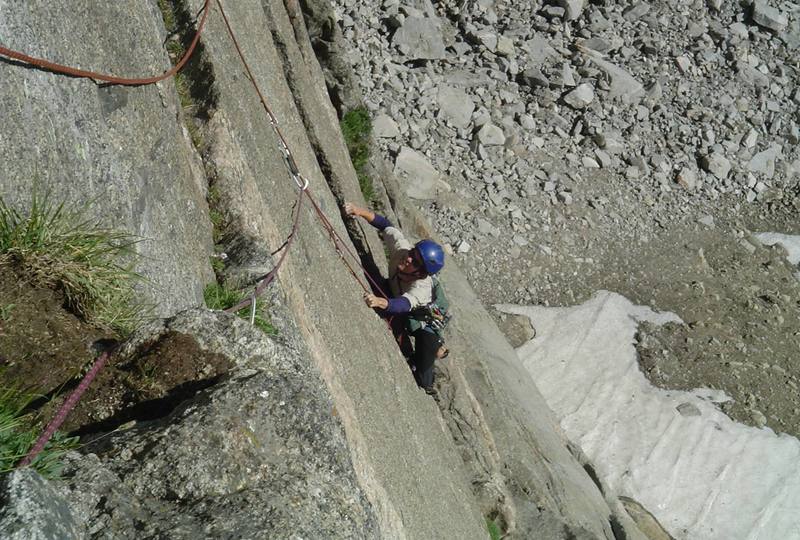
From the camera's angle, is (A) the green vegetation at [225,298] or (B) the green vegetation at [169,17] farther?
(B) the green vegetation at [169,17]

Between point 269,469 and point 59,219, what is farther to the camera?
point 59,219

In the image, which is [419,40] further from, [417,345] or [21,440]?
[21,440]

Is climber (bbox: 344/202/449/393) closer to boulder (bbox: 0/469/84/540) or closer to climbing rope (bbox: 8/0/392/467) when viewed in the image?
climbing rope (bbox: 8/0/392/467)

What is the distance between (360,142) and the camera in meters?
13.9

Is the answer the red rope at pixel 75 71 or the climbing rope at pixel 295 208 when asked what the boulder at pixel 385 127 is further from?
the red rope at pixel 75 71

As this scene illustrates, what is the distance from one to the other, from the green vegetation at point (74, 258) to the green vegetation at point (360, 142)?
896cm

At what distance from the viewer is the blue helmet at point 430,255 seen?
9.81m

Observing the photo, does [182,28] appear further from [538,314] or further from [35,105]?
[538,314]

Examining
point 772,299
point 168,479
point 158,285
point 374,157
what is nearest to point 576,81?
point 772,299

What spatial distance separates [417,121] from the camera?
24.8 m

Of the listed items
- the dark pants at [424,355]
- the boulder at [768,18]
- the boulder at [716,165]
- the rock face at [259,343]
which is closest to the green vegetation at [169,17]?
the rock face at [259,343]

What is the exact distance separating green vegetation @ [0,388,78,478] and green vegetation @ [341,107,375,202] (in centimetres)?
1010

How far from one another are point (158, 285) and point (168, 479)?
215cm

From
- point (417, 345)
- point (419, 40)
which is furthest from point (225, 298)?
point (419, 40)
